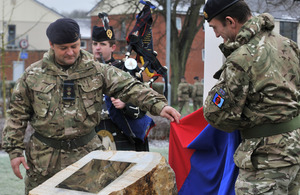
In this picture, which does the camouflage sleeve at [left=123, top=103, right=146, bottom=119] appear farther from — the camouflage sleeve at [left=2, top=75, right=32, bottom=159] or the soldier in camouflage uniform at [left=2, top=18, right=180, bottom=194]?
the camouflage sleeve at [left=2, top=75, right=32, bottom=159]

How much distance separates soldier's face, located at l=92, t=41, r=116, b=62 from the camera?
5770mm

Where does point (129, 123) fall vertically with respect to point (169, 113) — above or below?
below

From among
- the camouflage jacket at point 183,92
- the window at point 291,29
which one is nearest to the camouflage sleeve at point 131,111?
the window at point 291,29

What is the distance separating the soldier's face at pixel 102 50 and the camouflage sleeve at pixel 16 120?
1970 millimetres

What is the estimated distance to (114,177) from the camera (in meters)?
3.39

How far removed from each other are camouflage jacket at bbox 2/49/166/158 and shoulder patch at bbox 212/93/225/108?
830mm

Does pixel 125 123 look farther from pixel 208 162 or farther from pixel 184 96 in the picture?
pixel 184 96

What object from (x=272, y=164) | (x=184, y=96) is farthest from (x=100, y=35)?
(x=184, y=96)

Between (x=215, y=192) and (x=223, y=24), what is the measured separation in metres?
1.58

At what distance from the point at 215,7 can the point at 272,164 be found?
108cm

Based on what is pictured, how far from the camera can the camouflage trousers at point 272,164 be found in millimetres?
2945

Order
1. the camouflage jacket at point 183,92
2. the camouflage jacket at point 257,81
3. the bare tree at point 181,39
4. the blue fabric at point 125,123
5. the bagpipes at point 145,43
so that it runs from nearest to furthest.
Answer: the camouflage jacket at point 257,81, the blue fabric at point 125,123, the bagpipes at point 145,43, the camouflage jacket at point 183,92, the bare tree at point 181,39

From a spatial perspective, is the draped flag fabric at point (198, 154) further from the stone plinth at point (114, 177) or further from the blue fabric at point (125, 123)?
the blue fabric at point (125, 123)

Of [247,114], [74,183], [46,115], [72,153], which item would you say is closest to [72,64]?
[46,115]
